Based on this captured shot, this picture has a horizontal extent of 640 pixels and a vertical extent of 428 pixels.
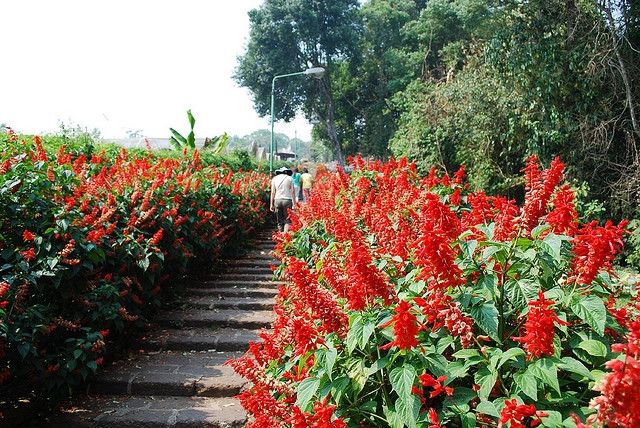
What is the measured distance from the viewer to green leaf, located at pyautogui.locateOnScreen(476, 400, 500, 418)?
1.77 metres

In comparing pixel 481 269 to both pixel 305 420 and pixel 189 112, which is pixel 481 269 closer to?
pixel 305 420

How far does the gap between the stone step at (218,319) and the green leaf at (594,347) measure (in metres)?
4.39

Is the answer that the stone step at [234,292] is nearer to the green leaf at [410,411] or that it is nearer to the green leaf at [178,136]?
the green leaf at [410,411]

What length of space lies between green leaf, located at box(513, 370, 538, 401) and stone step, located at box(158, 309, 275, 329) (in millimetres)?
4378

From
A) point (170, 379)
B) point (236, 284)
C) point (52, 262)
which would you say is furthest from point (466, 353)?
point (236, 284)

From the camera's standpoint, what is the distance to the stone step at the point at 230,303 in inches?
266

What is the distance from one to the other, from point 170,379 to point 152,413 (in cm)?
55

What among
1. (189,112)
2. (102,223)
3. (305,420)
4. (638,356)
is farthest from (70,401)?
(189,112)

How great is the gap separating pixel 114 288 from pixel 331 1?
31.5 meters

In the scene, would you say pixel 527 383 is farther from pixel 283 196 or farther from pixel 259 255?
pixel 283 196

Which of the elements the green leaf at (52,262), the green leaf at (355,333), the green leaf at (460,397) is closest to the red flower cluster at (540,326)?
the green leaf at (460,397)

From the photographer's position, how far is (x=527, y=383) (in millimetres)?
1782

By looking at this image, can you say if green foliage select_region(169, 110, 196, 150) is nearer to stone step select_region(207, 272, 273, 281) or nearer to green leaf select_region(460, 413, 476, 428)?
stone step select_region(207, 272, 273, 281)

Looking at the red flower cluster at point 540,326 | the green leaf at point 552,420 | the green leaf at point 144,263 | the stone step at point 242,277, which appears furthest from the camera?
the stone step at point 242,277
